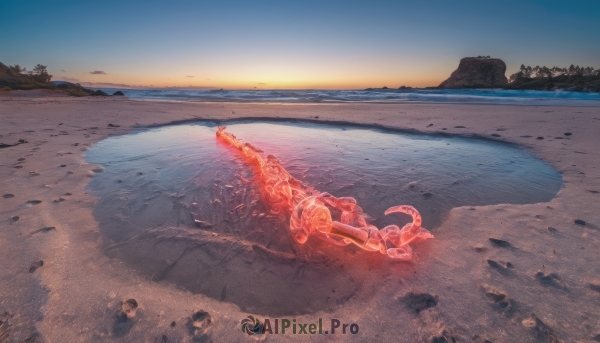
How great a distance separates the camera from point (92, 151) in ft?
15.8

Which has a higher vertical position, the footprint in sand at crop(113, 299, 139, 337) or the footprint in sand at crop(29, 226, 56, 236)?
the footprint in sand at crop(29, 226, 56, 236)

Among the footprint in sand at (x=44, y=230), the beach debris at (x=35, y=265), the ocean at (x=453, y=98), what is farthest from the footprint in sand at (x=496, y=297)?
the ocean at (x=453, y=98)

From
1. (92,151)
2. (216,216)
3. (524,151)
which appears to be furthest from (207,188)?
(524,151)

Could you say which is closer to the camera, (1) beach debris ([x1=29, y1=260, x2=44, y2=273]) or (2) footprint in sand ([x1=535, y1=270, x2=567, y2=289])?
(2) footprint in sand ([x1=535, y1=270, x2=567, y2=289])

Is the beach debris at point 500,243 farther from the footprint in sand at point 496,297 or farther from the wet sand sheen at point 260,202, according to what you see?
the footprint in sand at point 496,297

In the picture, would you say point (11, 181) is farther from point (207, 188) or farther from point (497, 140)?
point (497, 140)

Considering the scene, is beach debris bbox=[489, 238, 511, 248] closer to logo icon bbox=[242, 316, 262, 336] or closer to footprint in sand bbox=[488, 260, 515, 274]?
footprint in sand bbox=[488, 260, 515, 274]

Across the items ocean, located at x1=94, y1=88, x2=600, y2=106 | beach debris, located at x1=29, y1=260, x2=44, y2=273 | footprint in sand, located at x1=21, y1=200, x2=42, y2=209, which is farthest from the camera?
ocean, located at x1=94, y1=88, x2=600, y2=106

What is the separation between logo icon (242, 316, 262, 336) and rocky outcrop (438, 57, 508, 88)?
8295 centimetres

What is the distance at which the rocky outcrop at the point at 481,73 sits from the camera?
7050cm

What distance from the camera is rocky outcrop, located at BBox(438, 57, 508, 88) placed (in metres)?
70.5

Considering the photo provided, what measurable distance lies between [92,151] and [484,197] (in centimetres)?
623

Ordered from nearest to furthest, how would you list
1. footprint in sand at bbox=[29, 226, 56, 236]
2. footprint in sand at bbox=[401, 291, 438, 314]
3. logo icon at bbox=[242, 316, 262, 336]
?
logo icon at bbox=[242, 316, 262, 336], footprint in sand at bbox=[401, 291, 438, 314], footprint in sand at bbox=[29, 226, 56, 236]

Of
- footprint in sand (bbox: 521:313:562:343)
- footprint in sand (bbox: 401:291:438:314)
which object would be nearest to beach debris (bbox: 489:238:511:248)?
footprint in sand (bbox: 521:313:562:343)
